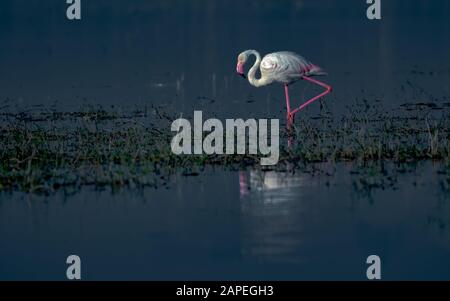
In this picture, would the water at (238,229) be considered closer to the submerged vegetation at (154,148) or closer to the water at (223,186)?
the water at (223,186)

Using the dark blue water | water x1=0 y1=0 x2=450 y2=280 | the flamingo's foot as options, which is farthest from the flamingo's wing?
the flamingo's foot

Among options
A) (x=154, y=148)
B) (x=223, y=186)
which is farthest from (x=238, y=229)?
(x=154, y=148)

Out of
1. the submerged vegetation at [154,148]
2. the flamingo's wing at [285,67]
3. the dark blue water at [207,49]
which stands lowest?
the submerged vegetation at [154,148]

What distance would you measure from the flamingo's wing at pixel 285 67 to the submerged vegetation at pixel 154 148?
76 cm

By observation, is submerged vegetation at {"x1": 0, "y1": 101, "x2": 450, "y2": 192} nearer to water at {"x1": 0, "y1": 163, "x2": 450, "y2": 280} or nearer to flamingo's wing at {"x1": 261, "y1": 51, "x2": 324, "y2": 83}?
water at {"x1": 0, "y1": 163, "x2": 450, "y2": 280}

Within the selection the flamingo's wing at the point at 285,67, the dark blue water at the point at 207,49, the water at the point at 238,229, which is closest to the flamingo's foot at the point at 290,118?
the flamingo's wing at the point at 285,67

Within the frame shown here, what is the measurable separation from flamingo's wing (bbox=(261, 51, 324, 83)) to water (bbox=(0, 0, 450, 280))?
64 cm

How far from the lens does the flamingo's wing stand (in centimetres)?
1695

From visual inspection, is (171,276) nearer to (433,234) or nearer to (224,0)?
(433,234)

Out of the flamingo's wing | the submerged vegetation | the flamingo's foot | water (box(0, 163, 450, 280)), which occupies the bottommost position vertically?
water (box(0, 163, 450, 280))

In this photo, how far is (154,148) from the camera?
1345 cm

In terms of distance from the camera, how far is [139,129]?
1540 cm

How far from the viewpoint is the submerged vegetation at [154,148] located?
12086mm

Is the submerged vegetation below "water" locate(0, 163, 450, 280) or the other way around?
the other way around
